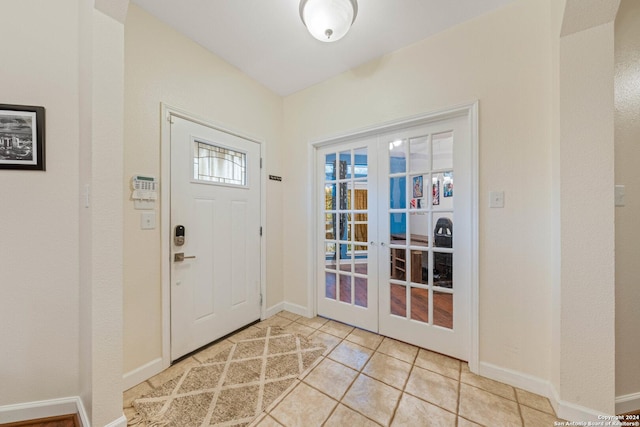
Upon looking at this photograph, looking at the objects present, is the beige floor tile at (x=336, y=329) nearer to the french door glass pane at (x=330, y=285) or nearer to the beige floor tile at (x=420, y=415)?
the french door glass pane at (x=330, y=285)

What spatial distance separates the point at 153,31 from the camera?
5.69 ft

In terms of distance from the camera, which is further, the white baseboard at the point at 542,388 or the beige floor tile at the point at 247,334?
the beige floor tile at the point at 247,334

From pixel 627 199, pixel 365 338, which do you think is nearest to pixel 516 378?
pixel 365 338

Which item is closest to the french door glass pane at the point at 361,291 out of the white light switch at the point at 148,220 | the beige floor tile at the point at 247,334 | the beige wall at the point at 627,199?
the beige floor tile at the point at 247,334

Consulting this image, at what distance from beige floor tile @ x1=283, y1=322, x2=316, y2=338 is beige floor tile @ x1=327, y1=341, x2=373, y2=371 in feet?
1.19

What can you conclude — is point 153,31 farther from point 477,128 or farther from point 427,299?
point 427,299

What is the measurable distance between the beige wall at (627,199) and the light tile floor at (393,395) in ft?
1.77

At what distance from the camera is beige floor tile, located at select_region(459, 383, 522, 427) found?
4.33ft

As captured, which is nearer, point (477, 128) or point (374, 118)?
point (477, 128)

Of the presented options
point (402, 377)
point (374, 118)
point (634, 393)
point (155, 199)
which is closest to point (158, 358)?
point (155, 199)

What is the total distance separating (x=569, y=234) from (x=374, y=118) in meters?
1.64

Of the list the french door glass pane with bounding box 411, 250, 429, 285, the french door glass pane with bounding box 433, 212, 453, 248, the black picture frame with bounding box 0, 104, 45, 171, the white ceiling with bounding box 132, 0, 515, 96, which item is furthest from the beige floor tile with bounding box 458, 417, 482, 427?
the black picture frame with bounding box 0, 104, 45, 171

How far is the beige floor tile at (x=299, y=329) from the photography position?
90.8 inches

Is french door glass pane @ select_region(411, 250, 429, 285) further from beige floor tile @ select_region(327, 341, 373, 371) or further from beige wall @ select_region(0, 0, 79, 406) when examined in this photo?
beige wall @ select_region(0, 0, 79, 406)
